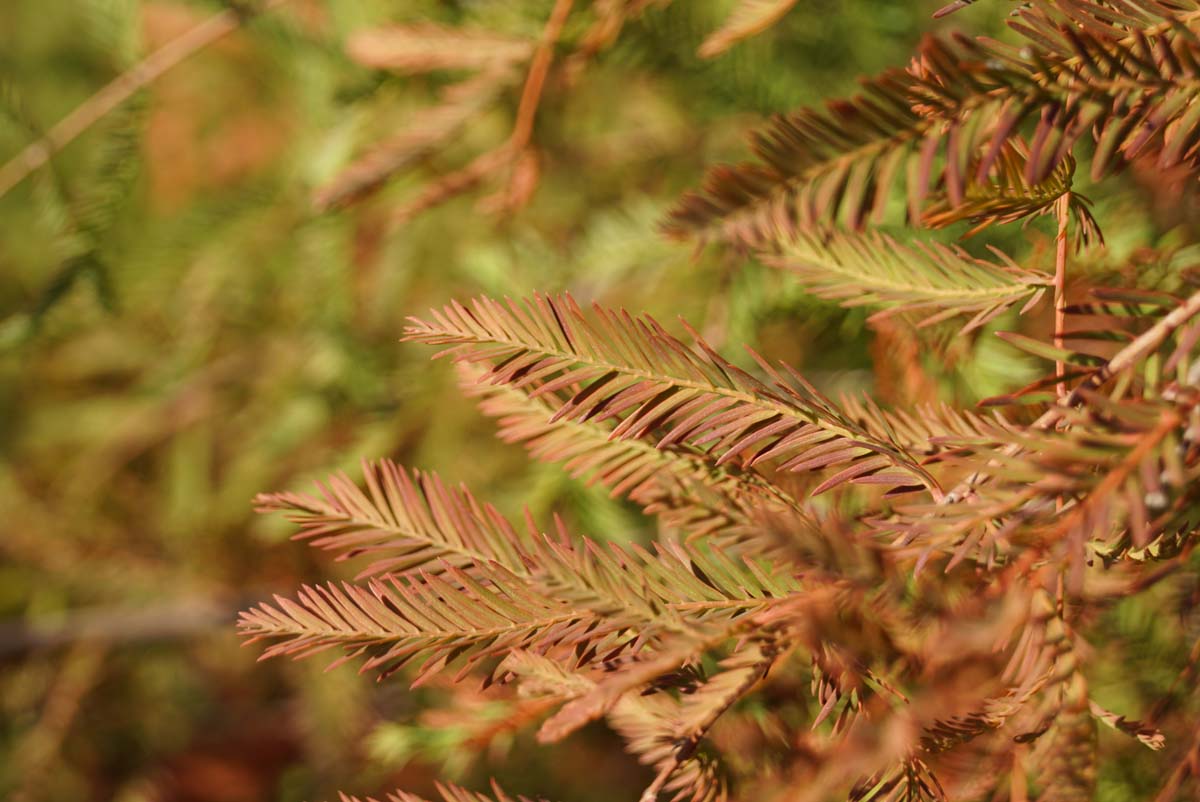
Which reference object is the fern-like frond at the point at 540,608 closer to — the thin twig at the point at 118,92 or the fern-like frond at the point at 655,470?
the fern-like frond at the point at 655,470

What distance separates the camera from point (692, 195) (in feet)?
1.39

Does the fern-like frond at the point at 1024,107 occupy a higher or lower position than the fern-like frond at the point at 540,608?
higher

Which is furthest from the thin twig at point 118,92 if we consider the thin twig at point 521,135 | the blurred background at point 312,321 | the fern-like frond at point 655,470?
the fern-like frond at point 655,470

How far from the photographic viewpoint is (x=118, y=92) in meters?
0.86

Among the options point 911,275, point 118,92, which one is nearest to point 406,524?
point 911,275

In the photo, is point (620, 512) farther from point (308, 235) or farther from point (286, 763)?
point (286, 763)

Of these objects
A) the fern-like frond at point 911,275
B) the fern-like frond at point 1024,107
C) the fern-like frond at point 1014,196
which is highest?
the fern-like frond at point 1024,107

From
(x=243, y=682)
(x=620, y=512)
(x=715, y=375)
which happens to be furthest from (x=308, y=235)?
(x=243, y=682)

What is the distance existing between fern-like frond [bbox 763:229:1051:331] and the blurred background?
0.56 feet

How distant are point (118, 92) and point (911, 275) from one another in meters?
0.84

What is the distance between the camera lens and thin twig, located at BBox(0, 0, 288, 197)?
845mm

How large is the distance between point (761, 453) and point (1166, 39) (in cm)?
20

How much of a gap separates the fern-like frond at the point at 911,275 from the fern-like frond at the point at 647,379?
0.25 feet

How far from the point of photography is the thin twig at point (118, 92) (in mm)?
845
